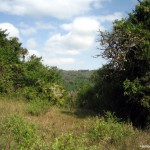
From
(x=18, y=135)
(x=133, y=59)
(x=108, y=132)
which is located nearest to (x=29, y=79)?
(x=133, y=59)

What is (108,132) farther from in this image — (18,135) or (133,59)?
(133,59)

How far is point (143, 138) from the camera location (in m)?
12.0

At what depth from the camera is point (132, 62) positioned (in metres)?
17.6

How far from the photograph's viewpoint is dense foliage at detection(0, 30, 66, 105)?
28500 mm

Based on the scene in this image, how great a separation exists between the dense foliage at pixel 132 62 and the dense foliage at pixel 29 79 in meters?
9.83

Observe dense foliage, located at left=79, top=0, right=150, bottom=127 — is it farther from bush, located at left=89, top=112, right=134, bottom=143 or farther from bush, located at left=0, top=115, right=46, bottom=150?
bush, located at left=0, top=115, right=46, bottom=150

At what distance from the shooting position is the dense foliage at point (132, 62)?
17000 millimetres

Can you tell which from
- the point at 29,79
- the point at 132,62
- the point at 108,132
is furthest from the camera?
the point at 29,79

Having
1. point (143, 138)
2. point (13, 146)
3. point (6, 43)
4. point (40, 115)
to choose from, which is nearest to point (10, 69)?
point (6, 43)

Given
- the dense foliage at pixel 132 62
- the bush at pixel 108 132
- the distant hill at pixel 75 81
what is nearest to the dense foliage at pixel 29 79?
the distant hill at pixel 75 81

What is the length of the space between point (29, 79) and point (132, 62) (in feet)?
44.7

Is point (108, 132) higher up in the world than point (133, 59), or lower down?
lower down

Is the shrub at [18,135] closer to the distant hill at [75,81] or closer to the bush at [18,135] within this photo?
the bush at [18,135]

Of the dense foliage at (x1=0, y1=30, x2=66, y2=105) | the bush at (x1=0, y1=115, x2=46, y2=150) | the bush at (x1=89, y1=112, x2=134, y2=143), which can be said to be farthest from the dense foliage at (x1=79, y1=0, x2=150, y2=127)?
the dense foliage at (x1=0, y1=30, x2=66, y2=105)
